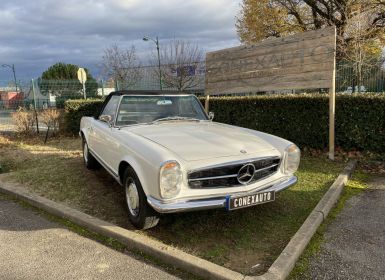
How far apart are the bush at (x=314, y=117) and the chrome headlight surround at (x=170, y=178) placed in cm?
528

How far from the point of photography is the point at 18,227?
4605mm

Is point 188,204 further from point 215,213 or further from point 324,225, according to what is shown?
point 324,225

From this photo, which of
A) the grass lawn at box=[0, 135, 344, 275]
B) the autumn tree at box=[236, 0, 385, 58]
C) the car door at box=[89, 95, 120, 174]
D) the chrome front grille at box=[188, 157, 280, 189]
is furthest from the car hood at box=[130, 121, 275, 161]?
the autumn tree at box=[236, 0, 385, 58]

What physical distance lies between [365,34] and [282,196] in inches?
818

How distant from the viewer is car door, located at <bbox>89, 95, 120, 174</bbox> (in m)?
4.95

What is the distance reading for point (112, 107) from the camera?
5715 mm

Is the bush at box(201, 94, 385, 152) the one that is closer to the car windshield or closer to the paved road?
the car windshield

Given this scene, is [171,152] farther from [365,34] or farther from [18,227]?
[365,34]

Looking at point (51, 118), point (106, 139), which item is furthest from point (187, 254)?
point (51, 118)

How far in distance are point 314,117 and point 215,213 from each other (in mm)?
4404

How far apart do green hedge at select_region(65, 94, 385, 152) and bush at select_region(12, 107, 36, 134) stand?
7.10 m

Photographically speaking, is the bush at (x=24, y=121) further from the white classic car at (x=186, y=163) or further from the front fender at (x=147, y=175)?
the front fender at (x=147, y=175)

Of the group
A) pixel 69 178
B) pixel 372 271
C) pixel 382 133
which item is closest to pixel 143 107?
pixel 69 178

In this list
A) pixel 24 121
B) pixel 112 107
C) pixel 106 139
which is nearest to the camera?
pixel 106 139
